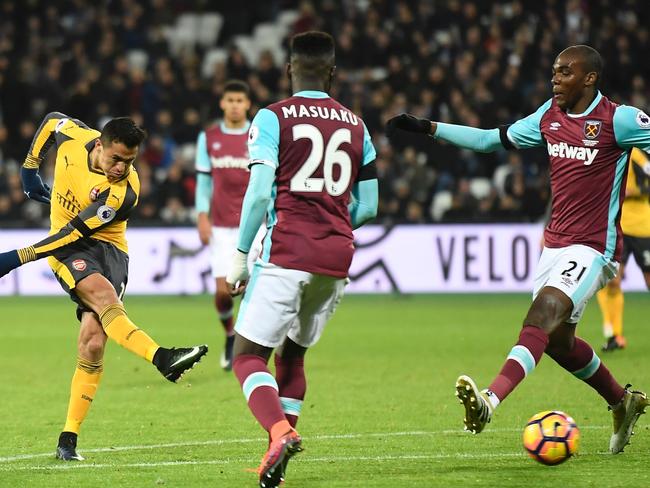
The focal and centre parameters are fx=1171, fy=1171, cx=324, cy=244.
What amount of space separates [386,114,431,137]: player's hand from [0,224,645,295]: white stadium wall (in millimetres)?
10524

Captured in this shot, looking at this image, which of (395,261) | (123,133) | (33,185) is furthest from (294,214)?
(395,261)

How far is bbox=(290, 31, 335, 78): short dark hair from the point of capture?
5.71 meters

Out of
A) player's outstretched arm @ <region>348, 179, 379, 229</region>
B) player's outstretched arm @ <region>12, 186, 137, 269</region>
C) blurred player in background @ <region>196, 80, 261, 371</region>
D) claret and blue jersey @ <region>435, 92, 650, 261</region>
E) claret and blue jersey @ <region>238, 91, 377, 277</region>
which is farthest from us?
blurred player in background @ <region>196, 80, 261, 371</region>

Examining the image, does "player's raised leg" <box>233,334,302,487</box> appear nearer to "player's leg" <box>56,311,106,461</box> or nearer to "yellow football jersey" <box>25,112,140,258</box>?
"player's leg" <box>56,311,106,461</box>

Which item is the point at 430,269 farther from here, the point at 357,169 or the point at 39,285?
the point at 357,169

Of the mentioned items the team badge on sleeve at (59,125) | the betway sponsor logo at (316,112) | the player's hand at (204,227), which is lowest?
the player's hand at (204,227)

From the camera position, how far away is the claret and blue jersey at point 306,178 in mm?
5594

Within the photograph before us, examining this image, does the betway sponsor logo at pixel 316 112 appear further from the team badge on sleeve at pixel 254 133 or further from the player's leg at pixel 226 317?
the player's leg at pixel 226 317

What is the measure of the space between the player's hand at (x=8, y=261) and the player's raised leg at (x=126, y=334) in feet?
1.35

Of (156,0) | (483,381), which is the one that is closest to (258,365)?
(483,381)

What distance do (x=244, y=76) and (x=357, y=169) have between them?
15.9 m

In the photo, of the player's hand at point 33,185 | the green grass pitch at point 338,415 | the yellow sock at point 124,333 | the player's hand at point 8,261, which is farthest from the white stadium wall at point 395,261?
the player's hand at point 8,261

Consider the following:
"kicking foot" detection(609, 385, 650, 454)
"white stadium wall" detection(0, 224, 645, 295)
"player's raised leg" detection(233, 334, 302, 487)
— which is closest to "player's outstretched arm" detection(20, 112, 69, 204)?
"player's raised leg" detection(233, 334, 302, 487)

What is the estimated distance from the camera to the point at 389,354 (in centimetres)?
1191
